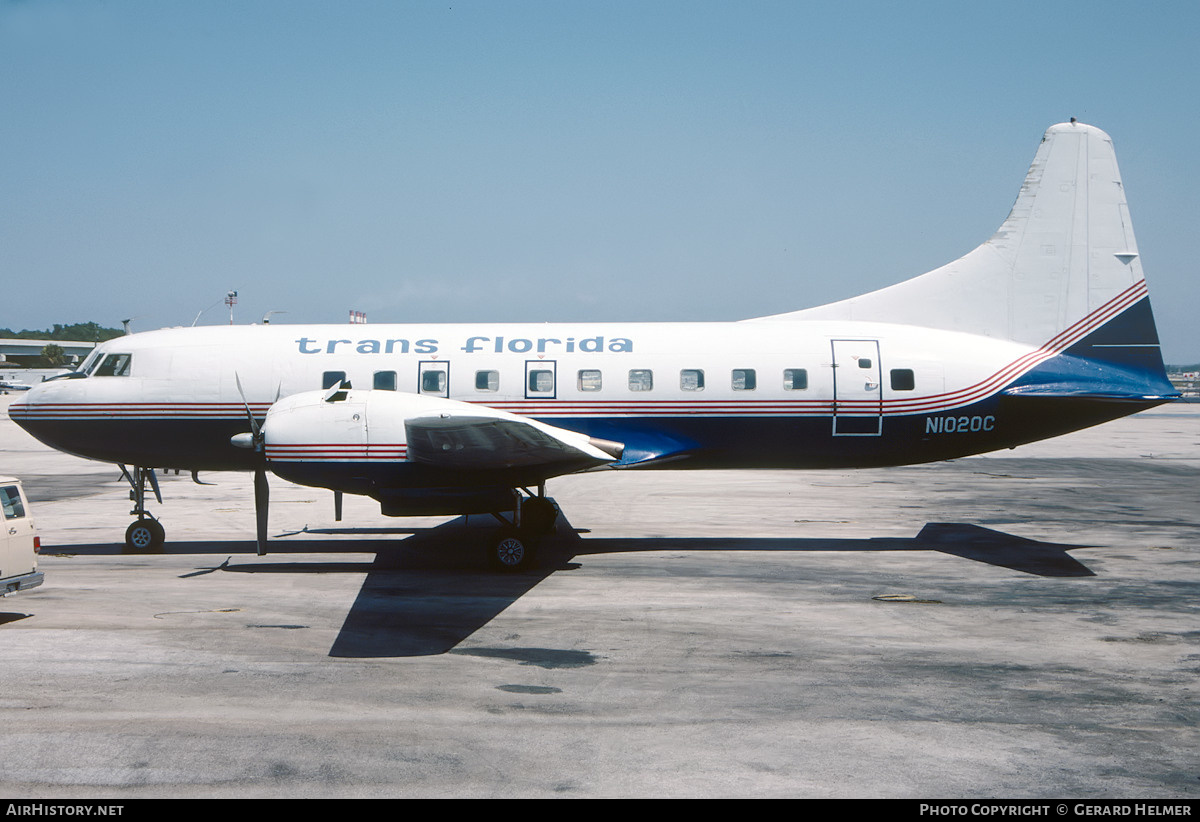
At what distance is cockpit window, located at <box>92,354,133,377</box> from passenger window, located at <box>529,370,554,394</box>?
761cm

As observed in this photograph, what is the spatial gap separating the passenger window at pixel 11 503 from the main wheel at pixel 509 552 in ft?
21.8

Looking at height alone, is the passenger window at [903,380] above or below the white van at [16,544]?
above

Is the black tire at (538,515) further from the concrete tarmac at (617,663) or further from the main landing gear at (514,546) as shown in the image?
the main landing gear at (514,546)

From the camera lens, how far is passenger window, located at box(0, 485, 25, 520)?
36.4 feet

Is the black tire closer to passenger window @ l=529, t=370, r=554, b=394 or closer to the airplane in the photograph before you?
the airplane

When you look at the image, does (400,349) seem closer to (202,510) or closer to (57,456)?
(202,510)

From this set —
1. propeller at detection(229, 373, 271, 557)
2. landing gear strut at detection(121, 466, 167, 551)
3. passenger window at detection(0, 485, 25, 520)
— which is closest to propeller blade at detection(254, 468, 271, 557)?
propeller at detection(229, 373, 271, 557)

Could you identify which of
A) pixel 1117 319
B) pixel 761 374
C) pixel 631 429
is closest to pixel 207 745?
pixel 631 429

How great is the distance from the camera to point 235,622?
11852mm

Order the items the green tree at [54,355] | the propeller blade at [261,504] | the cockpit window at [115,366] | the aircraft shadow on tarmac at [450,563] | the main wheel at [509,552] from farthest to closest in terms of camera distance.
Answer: the green tree at [54,355], the cockpit window at [115,366], the main wheel at [509,552], the propeller blade at [261,504], the aircraft shadow on tarmac at [450,563]

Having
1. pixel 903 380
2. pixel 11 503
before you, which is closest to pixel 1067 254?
pixel 903 380

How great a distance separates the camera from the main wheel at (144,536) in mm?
17016

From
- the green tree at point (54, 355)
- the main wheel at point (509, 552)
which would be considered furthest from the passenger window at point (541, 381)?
the green tree at point (54, 355)

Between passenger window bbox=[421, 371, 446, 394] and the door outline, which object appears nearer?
the door outline
